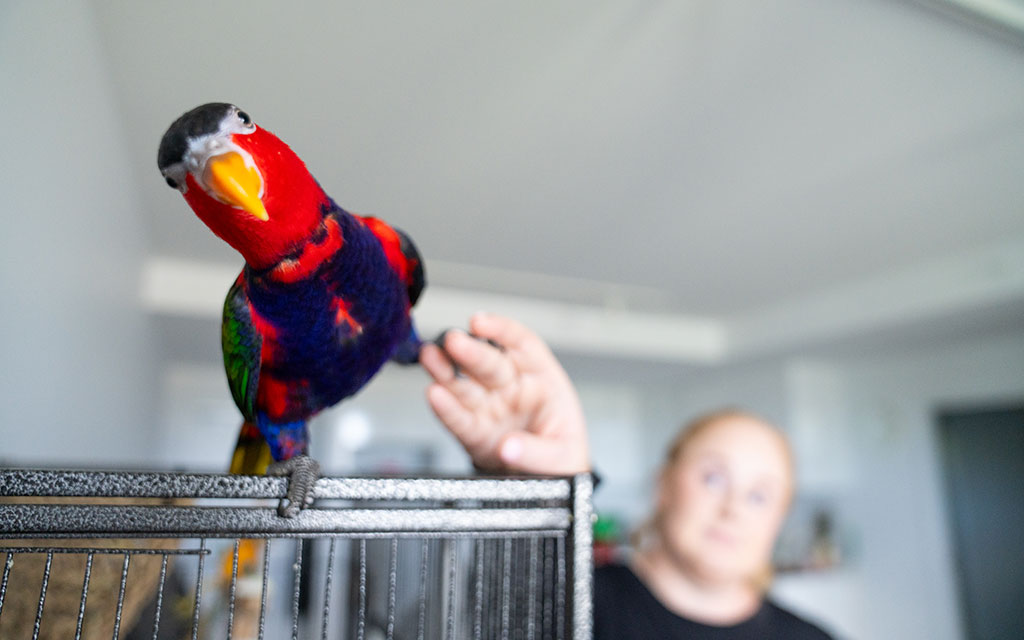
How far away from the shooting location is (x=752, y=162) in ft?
5.70

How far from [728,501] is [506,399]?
1.82 feet

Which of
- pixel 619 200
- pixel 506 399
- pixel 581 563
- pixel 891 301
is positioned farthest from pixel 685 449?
pixel 891 301

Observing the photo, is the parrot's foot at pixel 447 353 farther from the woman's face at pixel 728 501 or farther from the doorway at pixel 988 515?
the doorway at pixel 988 515

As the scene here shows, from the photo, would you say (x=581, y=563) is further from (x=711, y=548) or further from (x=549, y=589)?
(x=711, y=548)

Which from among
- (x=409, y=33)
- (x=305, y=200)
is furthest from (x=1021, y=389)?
(x=305, y=200)

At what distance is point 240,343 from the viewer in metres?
0.39

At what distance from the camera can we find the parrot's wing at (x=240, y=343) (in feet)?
1.26

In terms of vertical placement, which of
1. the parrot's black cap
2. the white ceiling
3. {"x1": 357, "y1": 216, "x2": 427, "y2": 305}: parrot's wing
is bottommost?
the parrot's black cap

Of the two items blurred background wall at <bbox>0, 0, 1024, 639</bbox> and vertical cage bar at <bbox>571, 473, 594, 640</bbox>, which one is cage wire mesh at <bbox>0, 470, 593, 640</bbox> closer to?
vertical cage bar at <bbox>571, 473, 594, 640</bbox>

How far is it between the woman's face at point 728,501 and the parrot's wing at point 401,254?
2.10 feet

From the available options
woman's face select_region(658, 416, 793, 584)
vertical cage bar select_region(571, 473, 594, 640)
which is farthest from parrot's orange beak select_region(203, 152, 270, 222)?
woman's face select_region(658, 416, 793, 584)

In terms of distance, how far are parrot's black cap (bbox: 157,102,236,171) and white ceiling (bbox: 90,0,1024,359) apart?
21 cm

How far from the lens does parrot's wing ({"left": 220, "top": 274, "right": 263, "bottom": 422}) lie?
1.26 feet

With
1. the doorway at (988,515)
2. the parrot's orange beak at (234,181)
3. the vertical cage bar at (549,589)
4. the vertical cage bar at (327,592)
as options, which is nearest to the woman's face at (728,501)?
the vertical cage bar at (549,589)
